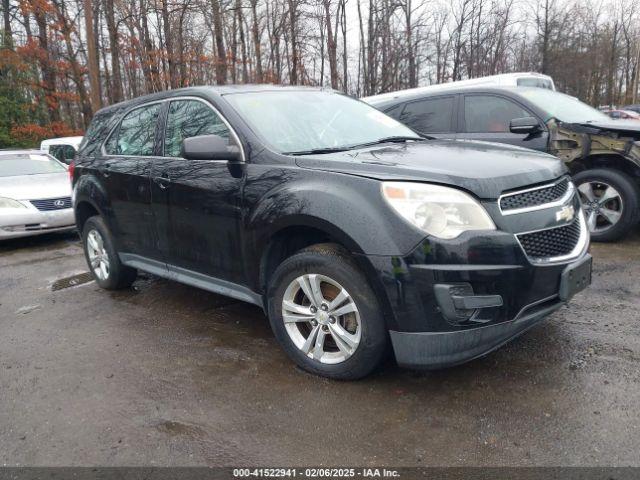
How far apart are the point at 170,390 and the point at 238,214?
115 centimetres

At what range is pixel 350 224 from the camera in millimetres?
2637

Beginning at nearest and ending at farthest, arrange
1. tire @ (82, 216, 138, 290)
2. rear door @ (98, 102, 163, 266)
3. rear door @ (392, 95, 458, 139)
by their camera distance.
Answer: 1. rear door @ (98, 102, 163, 266)
2. tire @ (82, 216, 138, 290)
3. rear door @ (392, 95, 458, 139)

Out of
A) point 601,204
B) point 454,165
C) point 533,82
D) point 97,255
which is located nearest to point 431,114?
point 601,204

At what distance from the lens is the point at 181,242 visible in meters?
3.78

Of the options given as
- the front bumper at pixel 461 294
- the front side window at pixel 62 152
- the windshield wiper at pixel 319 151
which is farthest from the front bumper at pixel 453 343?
the front side window at pixel 62 152

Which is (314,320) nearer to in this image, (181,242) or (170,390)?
(170,390)

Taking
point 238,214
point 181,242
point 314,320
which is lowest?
point 314,320

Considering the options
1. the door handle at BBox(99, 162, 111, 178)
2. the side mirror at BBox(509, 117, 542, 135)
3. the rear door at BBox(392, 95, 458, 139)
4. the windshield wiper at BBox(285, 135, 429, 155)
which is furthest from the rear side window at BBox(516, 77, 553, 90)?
the door handle at BBox(99, 162, 111, 178)

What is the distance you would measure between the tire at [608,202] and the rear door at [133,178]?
4387mm

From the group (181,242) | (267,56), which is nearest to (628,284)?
(181,242)

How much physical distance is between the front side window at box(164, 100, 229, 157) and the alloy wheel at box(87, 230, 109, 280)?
1506 millimetres

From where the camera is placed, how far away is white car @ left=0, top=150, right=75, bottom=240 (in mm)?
7285

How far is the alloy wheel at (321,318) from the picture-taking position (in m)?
2.81

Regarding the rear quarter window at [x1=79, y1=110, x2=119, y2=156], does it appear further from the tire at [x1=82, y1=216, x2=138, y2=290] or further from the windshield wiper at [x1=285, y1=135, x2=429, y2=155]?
the windshield wiper at [x1=285, y1=135, x2=429, y2=155]
